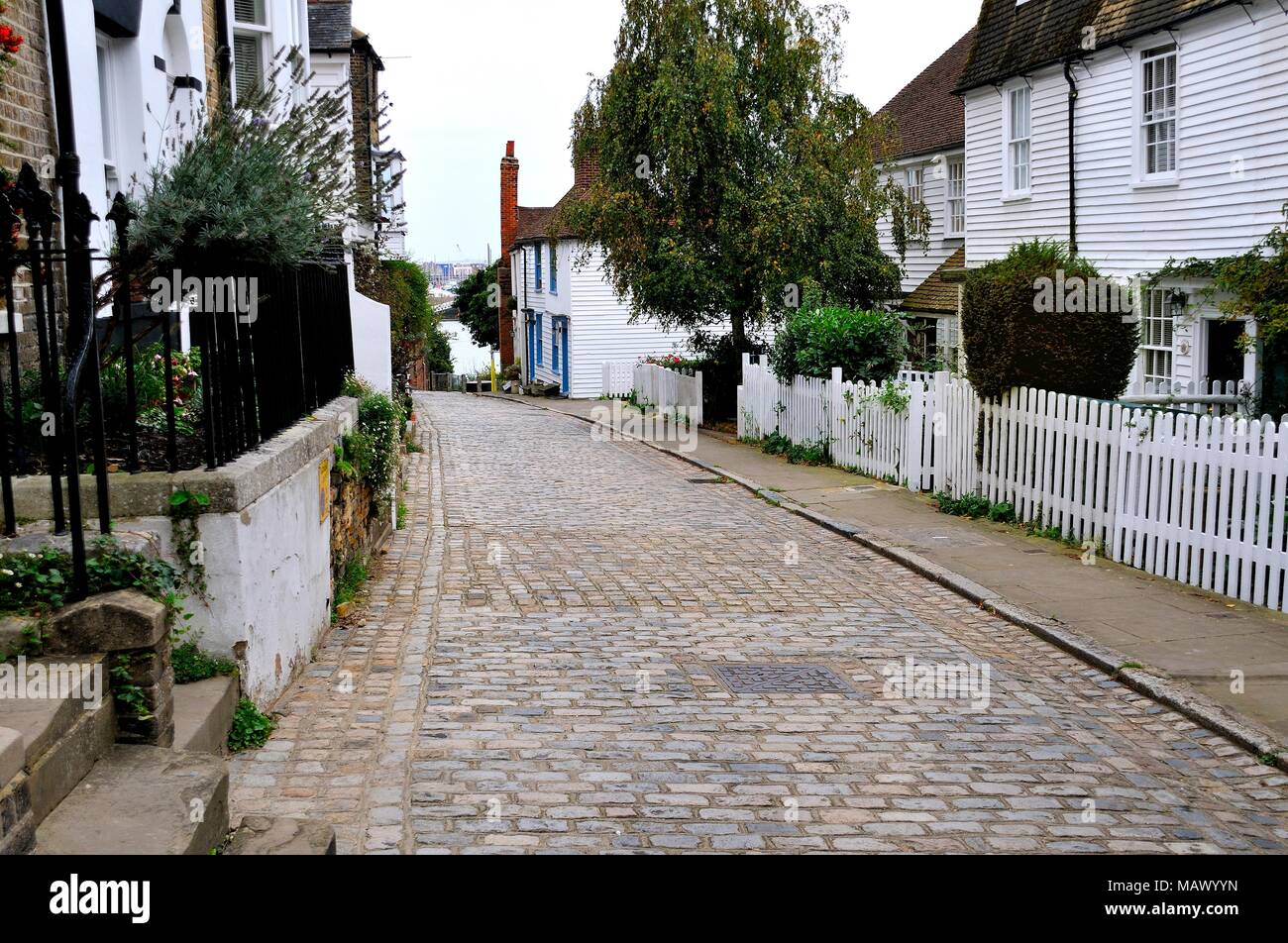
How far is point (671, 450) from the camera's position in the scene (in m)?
21.5

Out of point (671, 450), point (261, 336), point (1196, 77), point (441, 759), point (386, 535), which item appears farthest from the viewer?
point (671, 450)

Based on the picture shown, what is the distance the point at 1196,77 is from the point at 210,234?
44.7 feet

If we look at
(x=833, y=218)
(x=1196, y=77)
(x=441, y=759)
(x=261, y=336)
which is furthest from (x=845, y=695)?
(x=833, y=218)

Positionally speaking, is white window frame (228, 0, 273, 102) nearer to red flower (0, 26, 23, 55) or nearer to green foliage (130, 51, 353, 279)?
green foliage (130, 51, 353, 279)

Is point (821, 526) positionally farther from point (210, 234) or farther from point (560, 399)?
point (560, 399)

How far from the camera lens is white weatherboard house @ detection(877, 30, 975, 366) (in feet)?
84.0

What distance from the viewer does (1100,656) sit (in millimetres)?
8078

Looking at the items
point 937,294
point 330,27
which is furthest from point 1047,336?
point 330,27

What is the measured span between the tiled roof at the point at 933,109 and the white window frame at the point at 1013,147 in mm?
4230

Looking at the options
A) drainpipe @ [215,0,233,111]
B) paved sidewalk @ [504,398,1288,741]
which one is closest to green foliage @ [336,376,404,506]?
drainpipe @ [215,0,233,111]

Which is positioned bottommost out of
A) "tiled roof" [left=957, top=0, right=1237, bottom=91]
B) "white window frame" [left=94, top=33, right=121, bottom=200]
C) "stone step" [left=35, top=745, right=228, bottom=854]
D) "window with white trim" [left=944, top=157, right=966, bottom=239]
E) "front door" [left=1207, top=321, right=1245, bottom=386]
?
"stone step" [left=35, top=745, right=228, bottom=854]

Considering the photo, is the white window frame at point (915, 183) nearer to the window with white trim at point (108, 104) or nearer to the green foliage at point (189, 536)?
the window with white trim at point (108, 104)

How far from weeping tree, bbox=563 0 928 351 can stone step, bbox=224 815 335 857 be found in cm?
1940

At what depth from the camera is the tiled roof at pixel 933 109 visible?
89.2 ft
